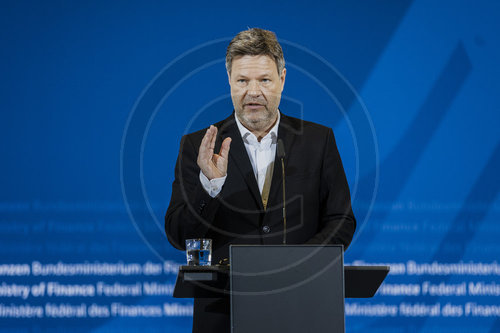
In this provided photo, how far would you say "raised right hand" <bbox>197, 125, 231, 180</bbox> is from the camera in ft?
7.13

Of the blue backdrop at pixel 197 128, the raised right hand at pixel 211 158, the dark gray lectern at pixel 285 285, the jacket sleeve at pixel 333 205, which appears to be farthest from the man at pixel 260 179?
the blue backdrop at pixel 197 128

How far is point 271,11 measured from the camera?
13.6ft

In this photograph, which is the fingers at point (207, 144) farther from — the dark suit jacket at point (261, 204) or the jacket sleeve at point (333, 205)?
the jacket sleeve at point (333, 205)

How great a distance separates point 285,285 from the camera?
1.99 m

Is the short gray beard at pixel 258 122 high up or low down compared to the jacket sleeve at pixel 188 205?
up

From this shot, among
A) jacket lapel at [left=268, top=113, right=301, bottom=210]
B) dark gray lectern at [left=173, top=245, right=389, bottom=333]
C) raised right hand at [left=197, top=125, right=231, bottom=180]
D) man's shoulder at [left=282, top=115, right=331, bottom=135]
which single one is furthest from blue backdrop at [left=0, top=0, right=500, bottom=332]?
dark gray lectern at [left=173, top=245, right=389, bottom=333]

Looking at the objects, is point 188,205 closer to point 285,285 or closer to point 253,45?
point 285,285

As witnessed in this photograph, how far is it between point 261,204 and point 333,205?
1.00ft

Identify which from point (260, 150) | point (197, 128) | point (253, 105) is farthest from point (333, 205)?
point (197, 128)

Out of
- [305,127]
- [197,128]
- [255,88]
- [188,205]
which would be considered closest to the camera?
[188,205]

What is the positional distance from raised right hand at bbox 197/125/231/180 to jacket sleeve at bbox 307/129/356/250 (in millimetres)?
456

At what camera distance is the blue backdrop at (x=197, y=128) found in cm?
394

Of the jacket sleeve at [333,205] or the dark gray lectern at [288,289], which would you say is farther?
the jacket sleeve at [333,205]

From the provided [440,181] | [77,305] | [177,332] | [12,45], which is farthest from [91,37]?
[440,181]
